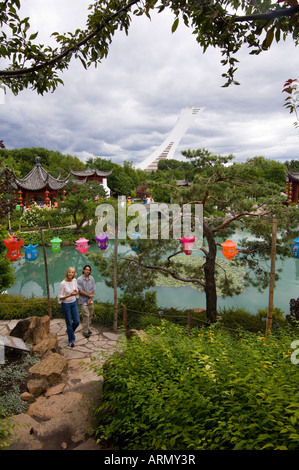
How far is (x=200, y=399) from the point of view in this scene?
186cm

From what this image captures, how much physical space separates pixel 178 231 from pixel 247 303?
164 inches

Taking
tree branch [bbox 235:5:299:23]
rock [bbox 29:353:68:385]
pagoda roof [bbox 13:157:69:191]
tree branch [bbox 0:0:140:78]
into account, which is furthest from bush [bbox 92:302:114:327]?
pagoda roof [bbox 13:157:69:191]

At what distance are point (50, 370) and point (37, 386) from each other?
279 mm

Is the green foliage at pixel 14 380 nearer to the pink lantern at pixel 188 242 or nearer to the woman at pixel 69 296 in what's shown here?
the woman at pixel 69 296

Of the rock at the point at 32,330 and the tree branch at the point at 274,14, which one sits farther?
the rock at the point at 32,330

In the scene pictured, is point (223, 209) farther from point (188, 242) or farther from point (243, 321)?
point (243, 321)

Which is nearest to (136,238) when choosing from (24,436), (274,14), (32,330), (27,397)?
(32,330)

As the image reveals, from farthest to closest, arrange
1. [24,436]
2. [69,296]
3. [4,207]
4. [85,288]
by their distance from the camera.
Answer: [85,288]
[69,296]
[4,207]
[24,436]

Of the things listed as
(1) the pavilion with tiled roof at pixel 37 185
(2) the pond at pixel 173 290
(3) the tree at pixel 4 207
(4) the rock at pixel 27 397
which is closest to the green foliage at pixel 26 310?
(3) the tree at pixel 4 207

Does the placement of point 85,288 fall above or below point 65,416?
above

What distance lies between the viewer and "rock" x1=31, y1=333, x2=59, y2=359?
13.5 feet

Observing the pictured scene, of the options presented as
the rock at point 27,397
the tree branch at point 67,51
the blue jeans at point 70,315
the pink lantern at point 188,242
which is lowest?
the rock at point 27,397

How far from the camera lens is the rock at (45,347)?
4.13 metres

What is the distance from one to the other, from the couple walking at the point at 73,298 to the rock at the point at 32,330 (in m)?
0.38
